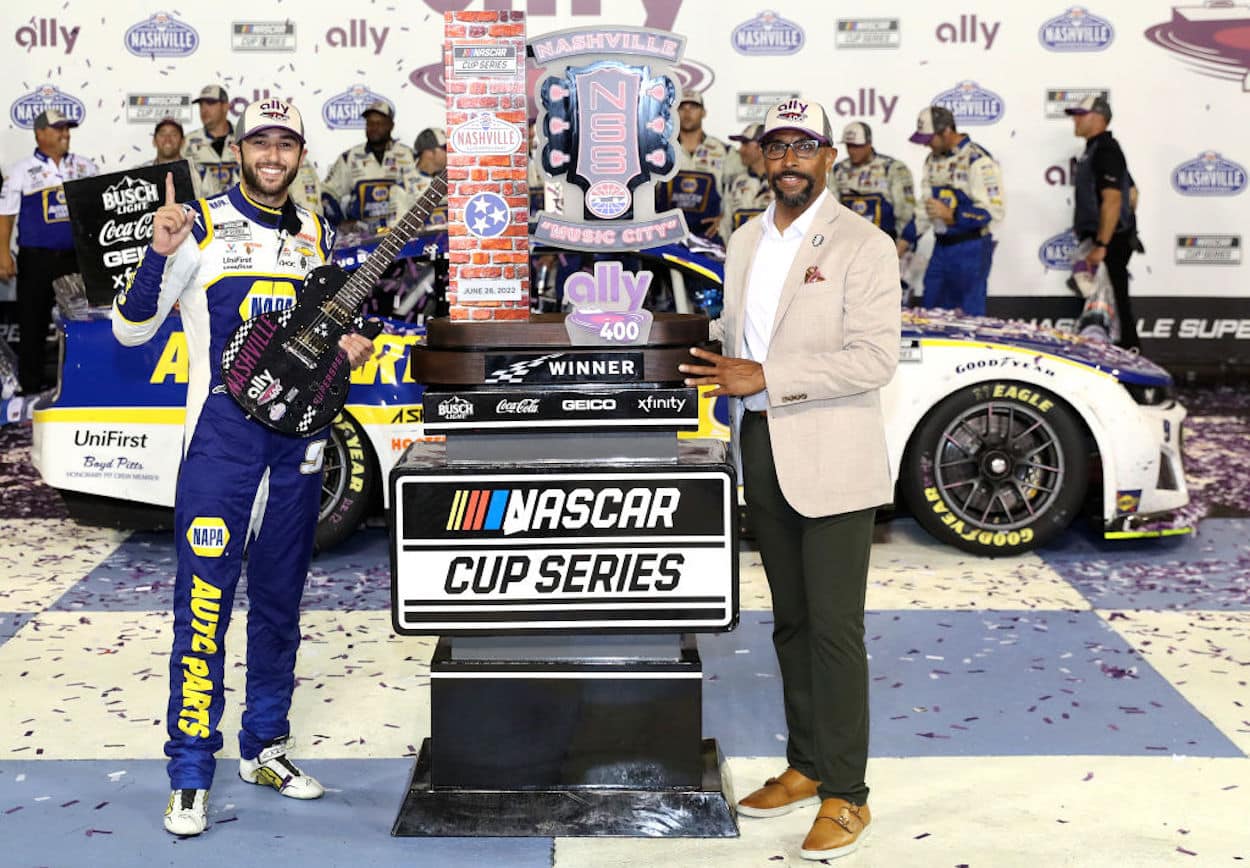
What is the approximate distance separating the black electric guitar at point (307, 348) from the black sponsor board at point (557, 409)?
41cm

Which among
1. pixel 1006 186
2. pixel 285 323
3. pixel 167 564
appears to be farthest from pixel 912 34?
pixel 285 323

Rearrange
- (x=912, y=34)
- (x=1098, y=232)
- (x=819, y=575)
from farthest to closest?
(x=912, y=34) → (x=1098, y=232) → (x=819, y=575)

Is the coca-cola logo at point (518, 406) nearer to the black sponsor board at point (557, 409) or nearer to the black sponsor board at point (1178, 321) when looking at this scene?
the black sponsor board at point (557, 409)

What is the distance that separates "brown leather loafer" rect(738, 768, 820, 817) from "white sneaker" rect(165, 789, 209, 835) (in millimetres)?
1439

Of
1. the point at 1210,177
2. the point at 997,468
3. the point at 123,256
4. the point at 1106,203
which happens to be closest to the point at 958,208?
the point at 1106,203

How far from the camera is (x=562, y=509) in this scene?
3922 mm

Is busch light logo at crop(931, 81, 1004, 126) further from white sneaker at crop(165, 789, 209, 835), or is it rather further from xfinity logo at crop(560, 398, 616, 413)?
white sneaker at crop(165, 789, 209, 835)

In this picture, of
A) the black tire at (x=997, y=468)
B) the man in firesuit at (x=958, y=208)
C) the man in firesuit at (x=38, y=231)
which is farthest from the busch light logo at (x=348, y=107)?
the black tire at (x=997, y=468)

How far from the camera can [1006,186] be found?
→ 41.6 ft

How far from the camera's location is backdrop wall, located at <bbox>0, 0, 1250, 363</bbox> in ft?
40.2

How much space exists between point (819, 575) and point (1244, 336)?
10.1 metres

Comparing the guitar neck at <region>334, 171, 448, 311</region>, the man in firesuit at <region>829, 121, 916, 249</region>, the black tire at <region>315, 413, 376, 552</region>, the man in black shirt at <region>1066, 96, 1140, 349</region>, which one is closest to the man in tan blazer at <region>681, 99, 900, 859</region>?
the guitar neck at <region>334, 171, 448, 311</region>

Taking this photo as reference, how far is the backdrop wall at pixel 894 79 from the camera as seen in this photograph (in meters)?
12.2

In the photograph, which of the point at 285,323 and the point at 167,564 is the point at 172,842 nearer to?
the point at 285,323
